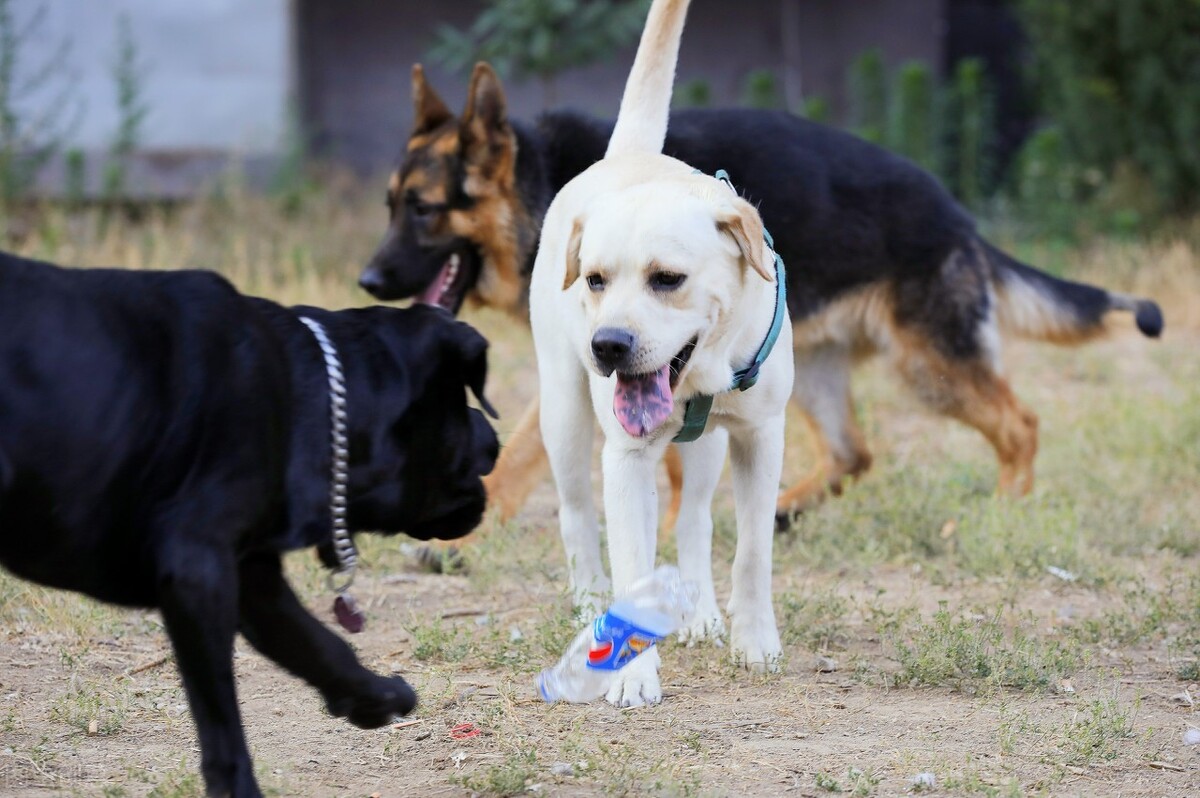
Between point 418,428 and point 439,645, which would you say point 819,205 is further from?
point 418,428

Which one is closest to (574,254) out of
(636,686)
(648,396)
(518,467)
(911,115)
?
(648,396)

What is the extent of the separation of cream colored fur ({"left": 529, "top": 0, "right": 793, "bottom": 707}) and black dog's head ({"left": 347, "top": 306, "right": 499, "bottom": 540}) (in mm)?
347

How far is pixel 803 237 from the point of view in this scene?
18.7 feet

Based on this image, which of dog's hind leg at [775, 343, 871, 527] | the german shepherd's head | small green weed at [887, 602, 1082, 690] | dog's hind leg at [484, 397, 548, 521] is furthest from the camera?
dog's hind leg at [775, 343, 871, 527]

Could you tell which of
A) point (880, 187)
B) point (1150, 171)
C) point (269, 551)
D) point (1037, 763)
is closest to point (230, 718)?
point (269, 551)

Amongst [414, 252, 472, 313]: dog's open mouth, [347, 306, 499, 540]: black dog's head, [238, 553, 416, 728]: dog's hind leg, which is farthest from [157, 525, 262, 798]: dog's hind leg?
[414, 252, 472, 313]: dog's open mouth

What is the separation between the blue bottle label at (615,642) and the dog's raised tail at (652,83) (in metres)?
1.52

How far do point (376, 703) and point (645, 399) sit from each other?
0.93m

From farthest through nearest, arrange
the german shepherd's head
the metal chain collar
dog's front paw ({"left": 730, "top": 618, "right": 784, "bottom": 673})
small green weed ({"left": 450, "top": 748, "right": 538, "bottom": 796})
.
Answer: the german shepherd's head, dog's front paw ({"left": 730, "top": 618, "right": 784, "bottom": 673}), small green weed ({"left": 450, "top": 748, "right": 538, "bottom": 796}), the metal chain collar

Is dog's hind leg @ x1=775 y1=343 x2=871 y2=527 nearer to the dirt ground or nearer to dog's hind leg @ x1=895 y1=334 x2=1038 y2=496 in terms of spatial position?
dog's hind leg @ x1=895 y1=334 x2=1038 y2=496

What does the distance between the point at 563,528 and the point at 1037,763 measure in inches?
62.4

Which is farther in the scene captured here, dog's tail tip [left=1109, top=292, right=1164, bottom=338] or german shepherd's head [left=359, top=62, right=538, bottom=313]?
dog's tail tip [left=1109, top=292, right=1164, bottom=338]

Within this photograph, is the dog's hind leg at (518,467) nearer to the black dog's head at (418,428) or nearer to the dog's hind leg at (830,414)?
the dog's hind leg at (830,414)

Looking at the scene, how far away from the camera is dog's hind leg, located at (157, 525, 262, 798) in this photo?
2.57 meters
